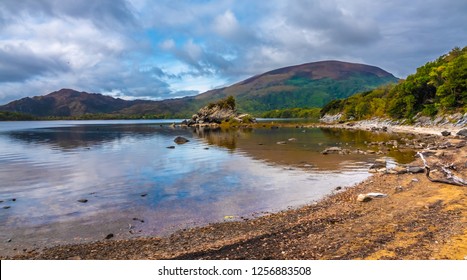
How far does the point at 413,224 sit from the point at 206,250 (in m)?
9.65

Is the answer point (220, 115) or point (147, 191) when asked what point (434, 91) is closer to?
point (220, 115)

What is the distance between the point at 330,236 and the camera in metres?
14.1

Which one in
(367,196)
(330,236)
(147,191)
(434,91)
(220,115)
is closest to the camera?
(330,236)

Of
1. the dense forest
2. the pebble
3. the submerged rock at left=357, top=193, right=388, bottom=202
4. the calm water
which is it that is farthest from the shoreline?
the dense forest

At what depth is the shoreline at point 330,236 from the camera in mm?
12023

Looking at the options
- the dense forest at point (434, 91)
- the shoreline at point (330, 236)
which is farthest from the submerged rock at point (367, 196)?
the dense forest at point (434, 91)

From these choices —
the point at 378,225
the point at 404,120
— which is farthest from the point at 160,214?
the point at 404,120

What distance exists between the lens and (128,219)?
67.3 feet

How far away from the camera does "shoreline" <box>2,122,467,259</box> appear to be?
12.0 meters

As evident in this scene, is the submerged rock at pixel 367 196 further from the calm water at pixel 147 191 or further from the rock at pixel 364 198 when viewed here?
the calm water at pixel 147 191

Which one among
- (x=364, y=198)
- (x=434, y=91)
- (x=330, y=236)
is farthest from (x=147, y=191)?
(x=434, y=91)

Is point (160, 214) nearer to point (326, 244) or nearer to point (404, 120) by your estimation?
point (326, 244)

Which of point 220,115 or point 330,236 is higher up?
point 220,115
